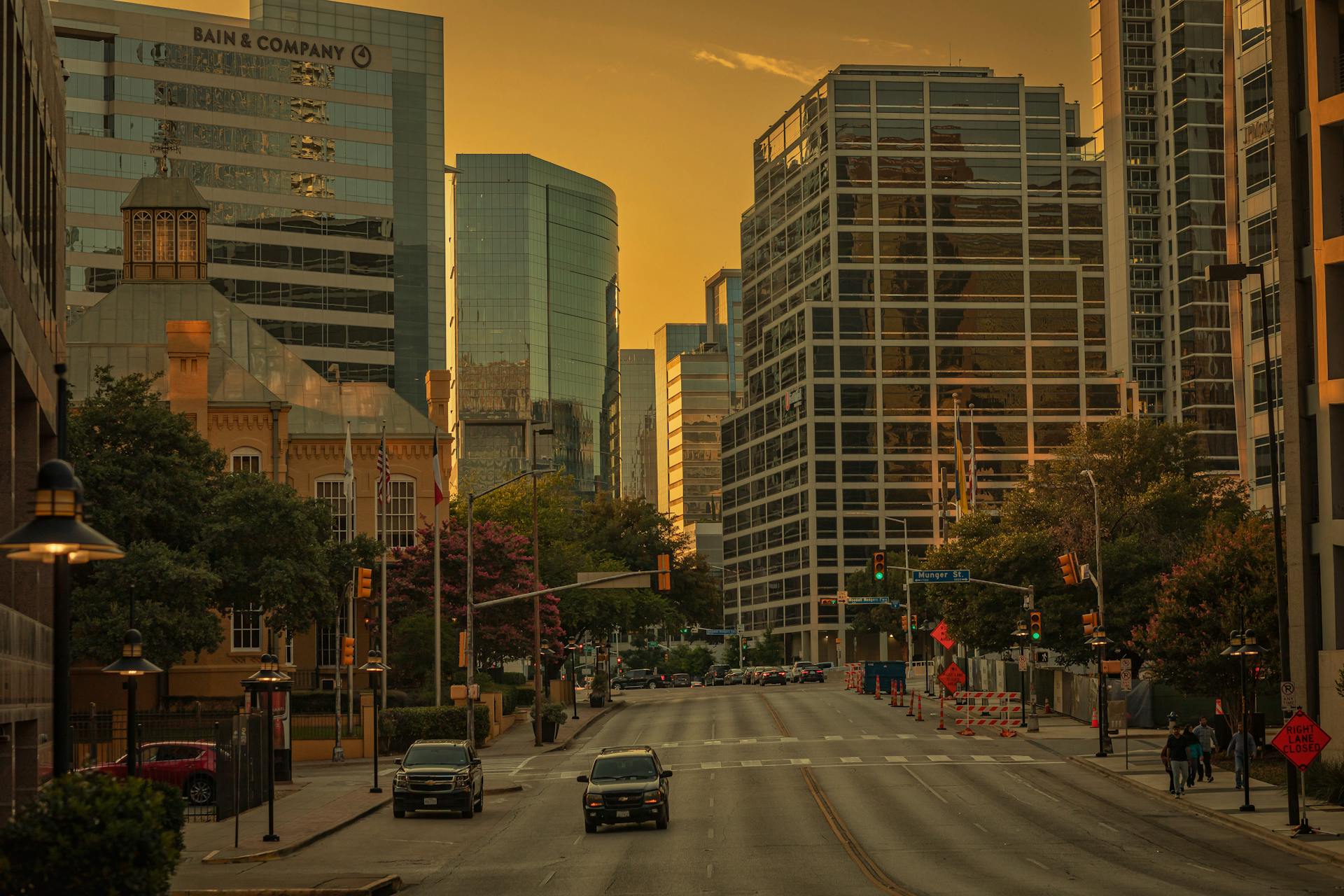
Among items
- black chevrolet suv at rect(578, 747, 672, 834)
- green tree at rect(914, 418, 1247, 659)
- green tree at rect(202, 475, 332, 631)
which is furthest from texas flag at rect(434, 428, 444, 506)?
green tree at rect(914, 418, 1247, 659)

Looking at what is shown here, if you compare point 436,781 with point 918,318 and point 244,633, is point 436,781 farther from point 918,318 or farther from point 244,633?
point 918,318

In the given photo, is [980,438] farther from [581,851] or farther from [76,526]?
[76,526]

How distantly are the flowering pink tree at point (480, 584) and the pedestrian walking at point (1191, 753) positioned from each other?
1386 inches

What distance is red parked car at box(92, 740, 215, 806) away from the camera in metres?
39.5

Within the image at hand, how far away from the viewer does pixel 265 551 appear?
60.1m

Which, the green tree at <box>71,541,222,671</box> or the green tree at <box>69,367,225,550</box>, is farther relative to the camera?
the green tree at <box>69,367,225,550</box>

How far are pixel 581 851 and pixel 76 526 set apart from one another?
69.6ft

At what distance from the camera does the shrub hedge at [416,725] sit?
59.3m

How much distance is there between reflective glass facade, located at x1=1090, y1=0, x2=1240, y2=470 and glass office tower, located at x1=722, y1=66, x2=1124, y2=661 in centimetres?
2000

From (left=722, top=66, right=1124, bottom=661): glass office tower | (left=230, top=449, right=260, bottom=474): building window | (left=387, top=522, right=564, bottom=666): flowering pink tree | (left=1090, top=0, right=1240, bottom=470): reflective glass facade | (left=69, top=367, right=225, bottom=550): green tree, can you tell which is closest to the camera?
(left=69, top=367, right=225, bottom=550): green tree

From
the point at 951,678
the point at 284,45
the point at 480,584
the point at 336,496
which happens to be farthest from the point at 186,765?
the point at 284,45

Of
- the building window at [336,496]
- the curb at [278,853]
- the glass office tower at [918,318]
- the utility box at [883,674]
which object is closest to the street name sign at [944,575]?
the utility box at [883,674]

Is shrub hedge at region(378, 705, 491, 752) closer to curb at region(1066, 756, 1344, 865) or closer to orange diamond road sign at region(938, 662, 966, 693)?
orange diamond road sign at region(938, 662, 966, 693)

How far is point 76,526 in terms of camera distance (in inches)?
514
